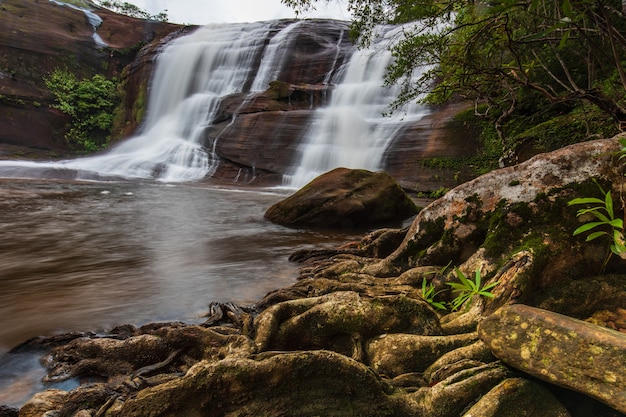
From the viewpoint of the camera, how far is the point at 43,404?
2.51m

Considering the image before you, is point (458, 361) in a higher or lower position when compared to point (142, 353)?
higher

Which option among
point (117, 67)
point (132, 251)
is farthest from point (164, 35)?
point (132, 251)

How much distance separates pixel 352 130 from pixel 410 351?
16490 millimetres

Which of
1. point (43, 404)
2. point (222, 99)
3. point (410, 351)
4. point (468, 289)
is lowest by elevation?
point (43, 404)

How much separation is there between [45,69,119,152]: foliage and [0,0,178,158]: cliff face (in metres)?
0.62

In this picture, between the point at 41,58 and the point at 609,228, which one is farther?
the point at 41,58

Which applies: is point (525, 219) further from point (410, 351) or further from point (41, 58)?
point (41, 58)

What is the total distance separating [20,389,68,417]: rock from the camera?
2.46 m

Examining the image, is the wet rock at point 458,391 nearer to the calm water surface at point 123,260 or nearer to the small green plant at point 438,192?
the calm water surface at point 123,260

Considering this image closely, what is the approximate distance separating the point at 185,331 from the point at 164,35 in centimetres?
3692

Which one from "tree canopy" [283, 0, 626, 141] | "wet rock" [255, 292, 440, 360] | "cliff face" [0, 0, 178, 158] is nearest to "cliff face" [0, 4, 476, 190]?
"cliff face" [0, 0, 178, 158]

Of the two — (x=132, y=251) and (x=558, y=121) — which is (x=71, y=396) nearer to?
(x=132, y=251)

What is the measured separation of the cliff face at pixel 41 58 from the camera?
25000mm

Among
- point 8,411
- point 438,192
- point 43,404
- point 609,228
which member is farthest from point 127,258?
point 438,192
